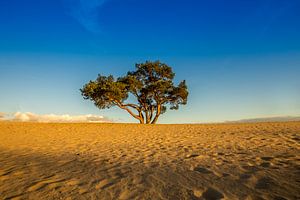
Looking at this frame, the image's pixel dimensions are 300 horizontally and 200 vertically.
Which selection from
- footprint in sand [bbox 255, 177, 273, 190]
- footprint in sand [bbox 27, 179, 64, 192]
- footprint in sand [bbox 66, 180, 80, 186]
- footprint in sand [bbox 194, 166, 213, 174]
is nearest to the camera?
footprint in sand [bbox 255, 177, 273, 190]

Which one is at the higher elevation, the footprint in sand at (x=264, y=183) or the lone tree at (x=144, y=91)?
the lone tree at (x=144, y=91)

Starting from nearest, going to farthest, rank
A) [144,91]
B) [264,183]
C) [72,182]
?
[264,183] < [72,182] < [144,91]

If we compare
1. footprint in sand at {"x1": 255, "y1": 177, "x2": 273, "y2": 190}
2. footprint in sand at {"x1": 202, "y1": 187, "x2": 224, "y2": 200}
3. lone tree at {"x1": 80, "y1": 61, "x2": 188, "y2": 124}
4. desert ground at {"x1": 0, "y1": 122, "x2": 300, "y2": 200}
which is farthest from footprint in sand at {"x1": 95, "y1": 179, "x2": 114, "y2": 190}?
lone tree at {"x1": 80, "y1": 61, "x2": 188, "y2": 124}

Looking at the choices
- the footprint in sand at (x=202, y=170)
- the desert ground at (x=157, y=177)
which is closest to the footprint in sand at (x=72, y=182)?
the desert ground at (x=157, y=177)

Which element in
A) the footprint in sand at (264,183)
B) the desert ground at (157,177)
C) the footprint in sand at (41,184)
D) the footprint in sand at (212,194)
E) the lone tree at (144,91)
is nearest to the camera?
the footprint in sand at (212,194)

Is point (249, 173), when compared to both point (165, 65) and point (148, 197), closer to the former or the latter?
point (148, 197)

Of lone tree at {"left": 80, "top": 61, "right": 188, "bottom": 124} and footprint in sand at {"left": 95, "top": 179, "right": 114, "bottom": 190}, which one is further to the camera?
lone tree at {"left": 80, "top": 61, "right": 188, "bottom": 124}

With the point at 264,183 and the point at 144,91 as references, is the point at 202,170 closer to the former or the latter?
the point at 264,183

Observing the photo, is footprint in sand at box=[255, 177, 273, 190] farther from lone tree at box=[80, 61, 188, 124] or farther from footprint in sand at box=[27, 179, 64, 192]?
lone tree at box=[80, 61, 188, 124]

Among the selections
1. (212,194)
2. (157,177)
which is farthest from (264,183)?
(157,177)

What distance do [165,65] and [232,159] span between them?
2300cm

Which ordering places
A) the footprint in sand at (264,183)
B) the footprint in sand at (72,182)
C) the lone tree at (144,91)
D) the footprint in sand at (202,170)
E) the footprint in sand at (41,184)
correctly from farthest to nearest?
the lone tree at (144,91) < the footprint in sand at (202,170) < the footprint in sand at (72,182) < the footprint in sand at (41,184) < the footprint in sand at (264,183)

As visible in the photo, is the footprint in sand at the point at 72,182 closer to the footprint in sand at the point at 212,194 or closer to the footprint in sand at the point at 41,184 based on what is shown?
the footprint in sand at the point at 41,184

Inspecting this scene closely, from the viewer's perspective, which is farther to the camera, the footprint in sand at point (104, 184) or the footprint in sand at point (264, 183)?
the footprint in sand at point (104, 184)
